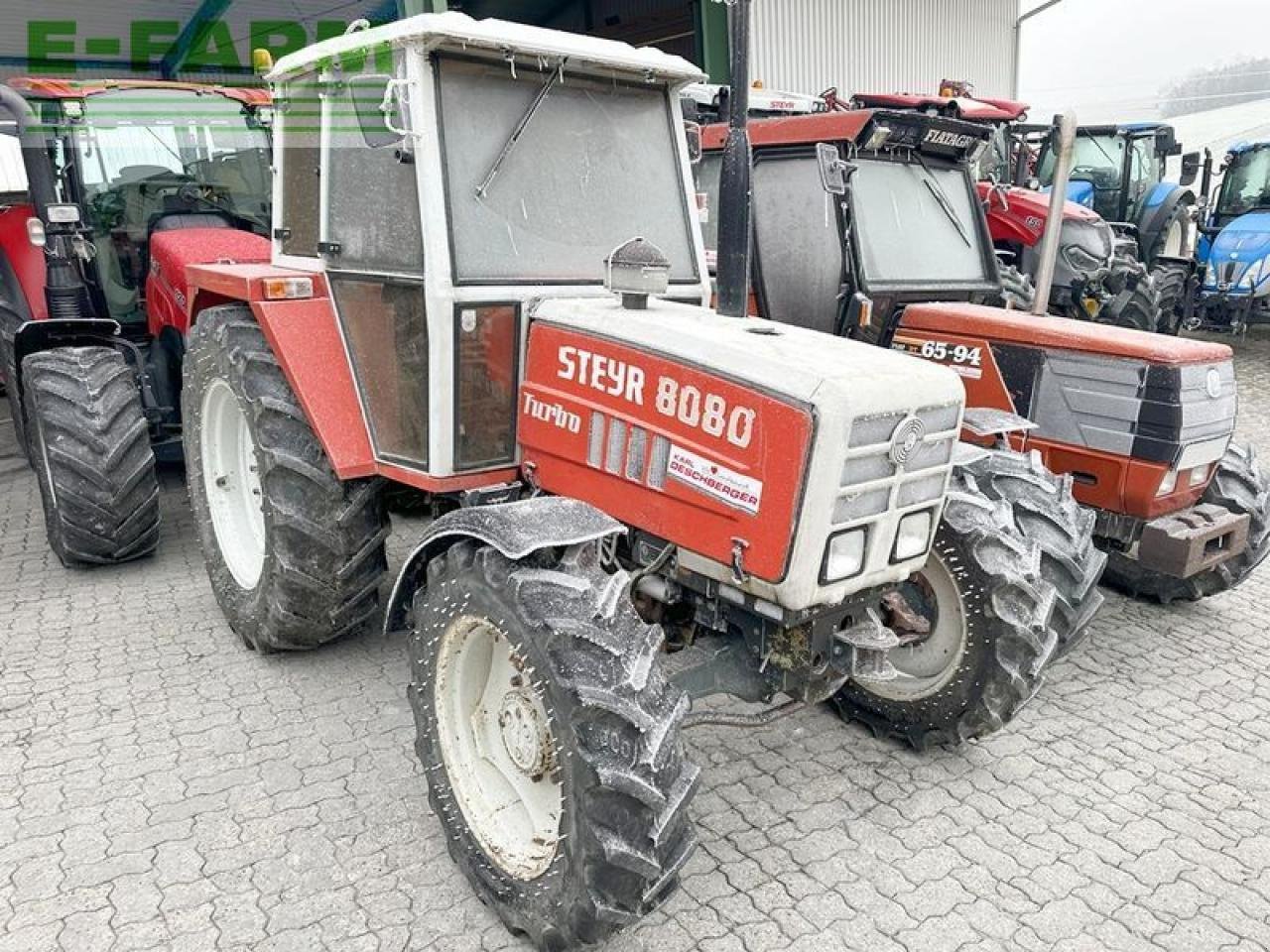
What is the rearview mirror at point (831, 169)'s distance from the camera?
4223mm

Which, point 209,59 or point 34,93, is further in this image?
point 209,59

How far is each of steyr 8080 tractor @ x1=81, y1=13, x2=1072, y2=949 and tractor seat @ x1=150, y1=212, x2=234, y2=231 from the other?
187cm

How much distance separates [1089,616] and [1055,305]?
235 inches

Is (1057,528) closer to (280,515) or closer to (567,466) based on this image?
(567,466)

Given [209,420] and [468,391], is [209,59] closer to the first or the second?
[209,420]

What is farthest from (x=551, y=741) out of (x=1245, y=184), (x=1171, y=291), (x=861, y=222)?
(x=1245, y=184)

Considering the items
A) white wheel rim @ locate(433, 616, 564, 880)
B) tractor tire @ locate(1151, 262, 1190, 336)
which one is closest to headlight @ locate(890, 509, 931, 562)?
white wheel rim @ locate(433, 616, 564, 880)

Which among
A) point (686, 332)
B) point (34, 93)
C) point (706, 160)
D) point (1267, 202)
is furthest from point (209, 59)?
point (686, 332)

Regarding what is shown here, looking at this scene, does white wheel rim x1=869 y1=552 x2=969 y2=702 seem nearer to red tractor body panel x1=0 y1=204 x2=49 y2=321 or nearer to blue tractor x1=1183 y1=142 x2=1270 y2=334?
red tractor body panel x1=0 y1=204 x2=49 y2=321

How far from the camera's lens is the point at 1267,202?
11859 mm

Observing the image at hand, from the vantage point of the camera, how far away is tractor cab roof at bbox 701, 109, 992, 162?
4520mm

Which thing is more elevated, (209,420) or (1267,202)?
(1267,202)

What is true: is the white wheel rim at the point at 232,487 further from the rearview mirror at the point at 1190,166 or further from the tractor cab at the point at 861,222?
the rearview mirror at the point at 1190,166

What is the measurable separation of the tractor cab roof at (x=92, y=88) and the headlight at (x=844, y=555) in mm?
4742
